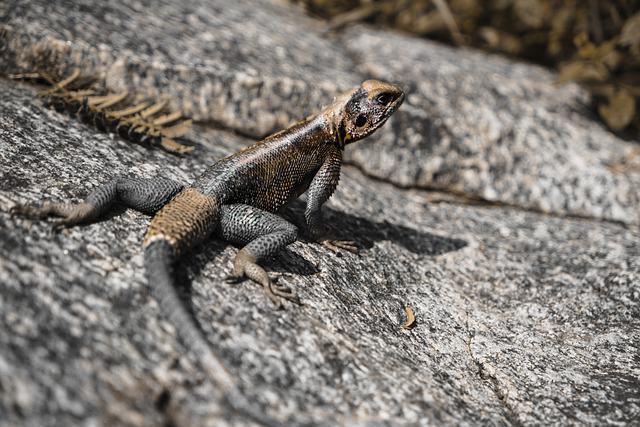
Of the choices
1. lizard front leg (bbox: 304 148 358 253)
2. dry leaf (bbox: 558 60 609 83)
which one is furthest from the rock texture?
dry leaf (bbox: 558 60 609 83)

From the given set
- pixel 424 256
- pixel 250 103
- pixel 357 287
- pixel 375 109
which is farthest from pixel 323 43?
pixel 357 287

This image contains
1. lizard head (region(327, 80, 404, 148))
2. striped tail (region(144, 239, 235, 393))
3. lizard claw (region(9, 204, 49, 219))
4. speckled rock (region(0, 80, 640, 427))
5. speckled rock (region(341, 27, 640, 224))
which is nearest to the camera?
speckled rock (region(0, 80, 640, 427))

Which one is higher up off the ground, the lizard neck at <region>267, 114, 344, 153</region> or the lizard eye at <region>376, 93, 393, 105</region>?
the lizard eye at <region>376, 93, 393, 105</region>

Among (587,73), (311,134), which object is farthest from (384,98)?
(587,73)

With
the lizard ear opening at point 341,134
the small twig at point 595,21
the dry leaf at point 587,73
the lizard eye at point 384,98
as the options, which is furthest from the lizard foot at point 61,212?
the small twig at point 595,21

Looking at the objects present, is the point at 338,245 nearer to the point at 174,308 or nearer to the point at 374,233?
the point at 374,233

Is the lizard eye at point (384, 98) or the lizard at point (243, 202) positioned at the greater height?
the lizard eye at point (384, 98)

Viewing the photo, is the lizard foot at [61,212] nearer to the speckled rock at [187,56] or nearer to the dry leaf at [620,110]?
the speckled rock at [187,56]

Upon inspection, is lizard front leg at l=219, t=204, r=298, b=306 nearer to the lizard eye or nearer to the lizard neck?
the lizard neck
